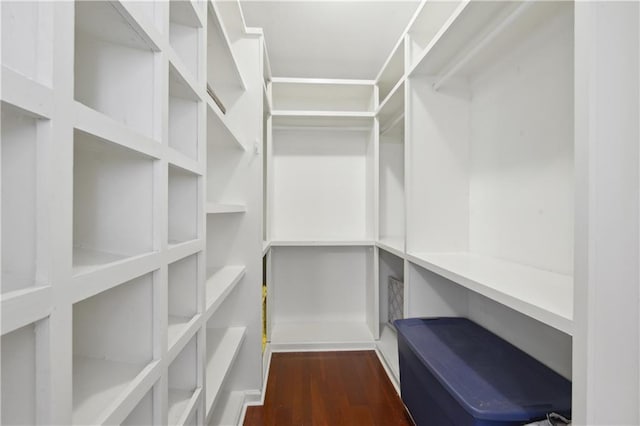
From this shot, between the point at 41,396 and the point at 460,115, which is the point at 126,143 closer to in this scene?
the point at 41,396

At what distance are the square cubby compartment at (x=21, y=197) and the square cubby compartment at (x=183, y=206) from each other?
1.72 feet

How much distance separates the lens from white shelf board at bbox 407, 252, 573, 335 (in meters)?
0.67

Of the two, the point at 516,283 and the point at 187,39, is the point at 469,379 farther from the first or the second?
the point at 187,39

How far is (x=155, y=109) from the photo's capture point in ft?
2.17

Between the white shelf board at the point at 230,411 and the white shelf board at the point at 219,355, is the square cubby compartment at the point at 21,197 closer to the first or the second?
the white shelf board at the point at 219,355

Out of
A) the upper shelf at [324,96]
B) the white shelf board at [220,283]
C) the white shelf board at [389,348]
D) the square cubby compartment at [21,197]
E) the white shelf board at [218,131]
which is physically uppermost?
the upper shelf at [324,96]

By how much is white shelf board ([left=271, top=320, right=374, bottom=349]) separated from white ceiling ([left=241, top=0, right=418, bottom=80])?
209 centimetres

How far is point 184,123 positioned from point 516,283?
47.2 inches

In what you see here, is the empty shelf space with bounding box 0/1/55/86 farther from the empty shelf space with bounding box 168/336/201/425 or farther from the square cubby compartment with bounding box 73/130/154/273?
the empty shelf space with bounding box 168/336/201/425

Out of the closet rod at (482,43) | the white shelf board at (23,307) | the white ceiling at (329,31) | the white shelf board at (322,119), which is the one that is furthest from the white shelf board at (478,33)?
the white shelf board at (23,307)

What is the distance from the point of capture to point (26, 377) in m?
0.39

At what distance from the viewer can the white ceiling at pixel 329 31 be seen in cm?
160

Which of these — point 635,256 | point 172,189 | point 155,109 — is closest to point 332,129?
point 172,189

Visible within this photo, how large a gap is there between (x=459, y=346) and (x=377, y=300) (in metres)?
1.01
